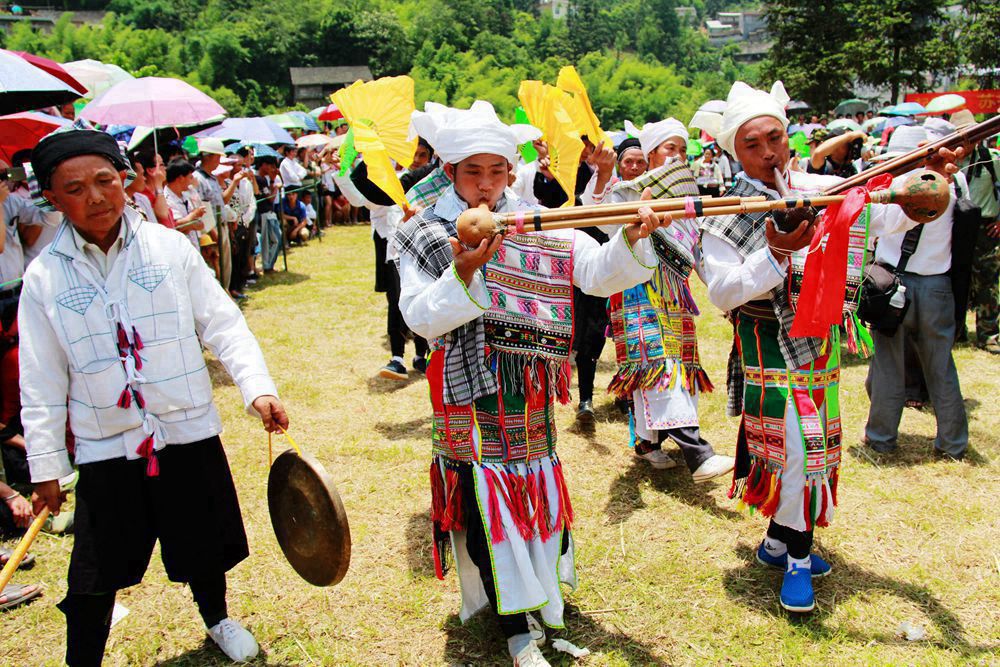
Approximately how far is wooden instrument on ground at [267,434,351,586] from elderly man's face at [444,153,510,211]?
3.55ft

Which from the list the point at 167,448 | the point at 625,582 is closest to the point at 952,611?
the point at 625,582

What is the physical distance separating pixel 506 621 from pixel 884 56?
37284 millimetres

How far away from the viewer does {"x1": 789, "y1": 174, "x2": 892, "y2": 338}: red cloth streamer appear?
2.65 metres

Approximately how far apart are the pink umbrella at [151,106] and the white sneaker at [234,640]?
198 inches

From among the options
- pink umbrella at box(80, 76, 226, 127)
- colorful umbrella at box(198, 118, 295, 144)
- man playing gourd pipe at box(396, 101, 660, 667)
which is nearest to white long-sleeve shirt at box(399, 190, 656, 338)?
man playing gourd pipe at box(396, 101, 660, 667)

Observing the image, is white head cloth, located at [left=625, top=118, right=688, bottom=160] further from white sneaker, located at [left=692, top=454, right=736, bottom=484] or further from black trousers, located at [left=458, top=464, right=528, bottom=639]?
black trousers, located at [left=458, top=464, right=528, bottom=639]

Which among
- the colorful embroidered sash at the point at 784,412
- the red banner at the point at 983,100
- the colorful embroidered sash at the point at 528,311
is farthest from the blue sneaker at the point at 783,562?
the red banner at the point at 983,100

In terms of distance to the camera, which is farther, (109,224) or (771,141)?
(771,141)

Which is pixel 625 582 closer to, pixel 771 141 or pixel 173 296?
pixel 771 141

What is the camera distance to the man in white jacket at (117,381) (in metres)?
2.42

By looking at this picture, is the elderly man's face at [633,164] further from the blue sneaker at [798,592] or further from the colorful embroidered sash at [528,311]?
the blue sneaker at [798,592]

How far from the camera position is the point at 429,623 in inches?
125

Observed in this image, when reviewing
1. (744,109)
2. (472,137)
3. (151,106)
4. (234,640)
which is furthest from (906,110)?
(234,640)

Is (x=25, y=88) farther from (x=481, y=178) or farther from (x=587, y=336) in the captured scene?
(x=587, y=336)
